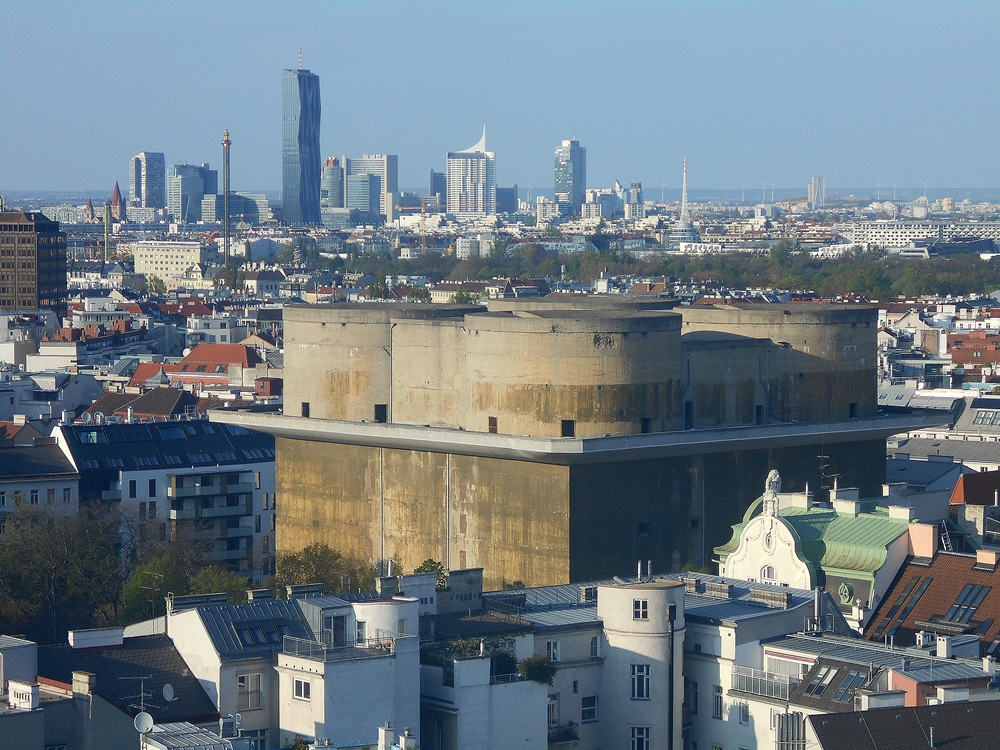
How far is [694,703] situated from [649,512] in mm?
17396

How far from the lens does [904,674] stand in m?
29.3

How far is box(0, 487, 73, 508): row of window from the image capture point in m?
56.8

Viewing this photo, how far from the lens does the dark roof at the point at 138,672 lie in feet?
97.3

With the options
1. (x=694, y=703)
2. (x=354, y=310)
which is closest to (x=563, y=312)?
(x=354, y=310)

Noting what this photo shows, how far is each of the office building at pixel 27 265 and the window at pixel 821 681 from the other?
11055 centimetres

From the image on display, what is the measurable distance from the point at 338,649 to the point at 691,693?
18.2 feet

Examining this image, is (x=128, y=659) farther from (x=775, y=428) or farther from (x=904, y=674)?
(x=775, y=428)

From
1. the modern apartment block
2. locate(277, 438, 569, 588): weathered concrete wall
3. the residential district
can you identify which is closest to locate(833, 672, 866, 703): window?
the residential district

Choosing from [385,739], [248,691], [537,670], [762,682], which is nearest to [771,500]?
[762,682]

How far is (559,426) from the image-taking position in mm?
48969

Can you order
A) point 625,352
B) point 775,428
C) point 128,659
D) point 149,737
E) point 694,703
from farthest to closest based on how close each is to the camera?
point 775,428
point 625,352
point 694,703
point 128,659
point 149,737

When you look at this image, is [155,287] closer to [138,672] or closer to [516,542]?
[516,542]

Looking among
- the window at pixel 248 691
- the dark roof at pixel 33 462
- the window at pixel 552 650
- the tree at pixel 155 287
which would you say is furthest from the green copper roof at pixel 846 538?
the tree at pixel 155 287

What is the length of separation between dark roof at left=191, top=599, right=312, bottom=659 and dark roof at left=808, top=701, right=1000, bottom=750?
7.16 meters
